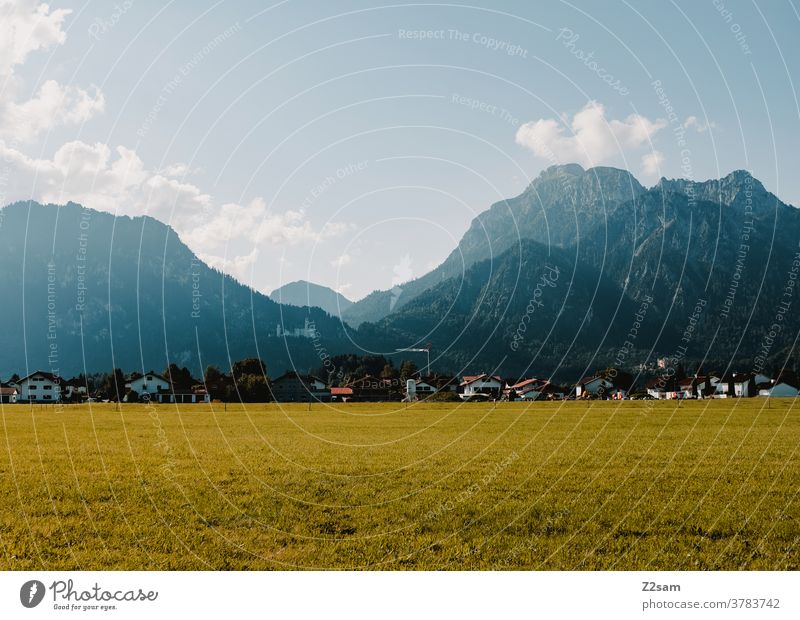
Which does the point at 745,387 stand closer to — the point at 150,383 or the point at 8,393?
the point at 150,383

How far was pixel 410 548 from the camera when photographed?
12602 millimetres

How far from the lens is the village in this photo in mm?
112938

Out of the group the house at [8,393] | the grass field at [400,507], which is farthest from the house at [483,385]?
the grass field at [400,507]

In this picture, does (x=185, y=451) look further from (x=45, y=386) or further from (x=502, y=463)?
(x=45, y=386)

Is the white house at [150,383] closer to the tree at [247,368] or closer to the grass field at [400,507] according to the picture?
the tree at [247,368]

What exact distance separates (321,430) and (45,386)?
11426cm

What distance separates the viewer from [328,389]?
441ft

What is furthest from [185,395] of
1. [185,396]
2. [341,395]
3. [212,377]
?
[341,395]
